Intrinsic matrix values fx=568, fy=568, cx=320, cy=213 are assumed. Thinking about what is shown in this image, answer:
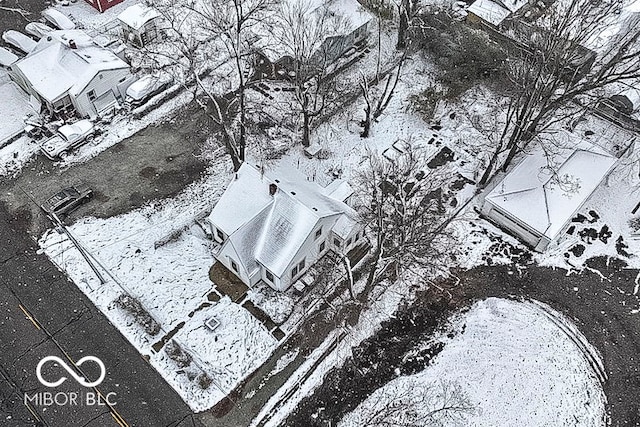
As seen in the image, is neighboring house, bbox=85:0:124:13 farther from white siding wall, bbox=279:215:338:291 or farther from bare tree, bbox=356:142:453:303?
white siding wall, bbox=279:215:338:291

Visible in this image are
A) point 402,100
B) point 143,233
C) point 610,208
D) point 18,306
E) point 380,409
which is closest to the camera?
point 380,409

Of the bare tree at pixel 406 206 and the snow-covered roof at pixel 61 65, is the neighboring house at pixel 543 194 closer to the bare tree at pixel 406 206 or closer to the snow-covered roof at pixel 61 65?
the bare tree at pixel 406 206

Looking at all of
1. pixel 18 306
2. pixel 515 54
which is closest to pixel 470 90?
pixel 515 54

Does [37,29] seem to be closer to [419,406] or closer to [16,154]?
[16,154]

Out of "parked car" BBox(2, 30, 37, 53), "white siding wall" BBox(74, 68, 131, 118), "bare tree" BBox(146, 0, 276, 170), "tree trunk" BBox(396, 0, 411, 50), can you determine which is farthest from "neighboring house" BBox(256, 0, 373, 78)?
"parked car" BBox(2, 30, 37, 53)

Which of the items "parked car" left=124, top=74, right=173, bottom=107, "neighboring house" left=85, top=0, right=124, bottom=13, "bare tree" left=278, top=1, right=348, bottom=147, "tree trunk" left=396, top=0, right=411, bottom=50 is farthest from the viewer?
"neighboring house" left=85, top=0, right=124, bottom=13

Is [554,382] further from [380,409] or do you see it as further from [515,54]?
[515,54]
